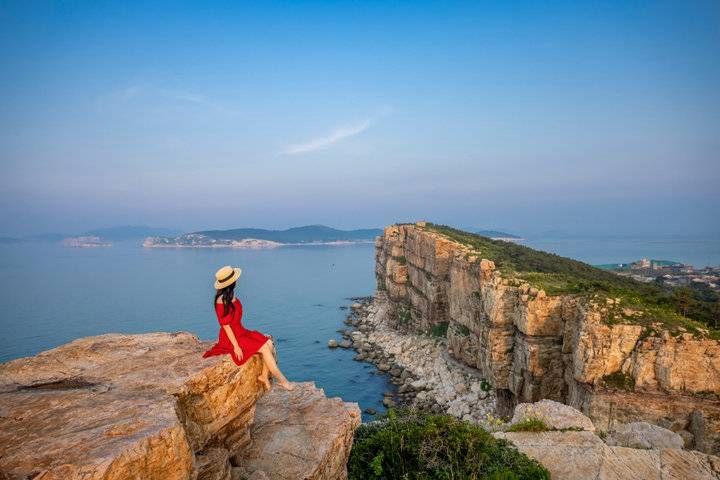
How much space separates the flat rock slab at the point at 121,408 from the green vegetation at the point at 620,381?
23.2 m

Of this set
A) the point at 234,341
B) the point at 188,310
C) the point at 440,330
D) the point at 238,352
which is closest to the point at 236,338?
the point at 234,341

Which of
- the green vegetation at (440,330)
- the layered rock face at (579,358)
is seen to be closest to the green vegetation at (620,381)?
the layered rock face at (579,358)

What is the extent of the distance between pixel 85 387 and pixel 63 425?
57.7 inches

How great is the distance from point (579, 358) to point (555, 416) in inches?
503

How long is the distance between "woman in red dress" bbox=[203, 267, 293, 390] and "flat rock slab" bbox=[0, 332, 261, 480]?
225 millimetres

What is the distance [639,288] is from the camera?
37.6m

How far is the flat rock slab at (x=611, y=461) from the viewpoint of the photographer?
32.4ft

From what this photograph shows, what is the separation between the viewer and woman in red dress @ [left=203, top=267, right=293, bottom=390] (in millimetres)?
7871

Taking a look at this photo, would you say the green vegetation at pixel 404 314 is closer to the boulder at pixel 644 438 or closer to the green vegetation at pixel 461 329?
the green vegetation at pixel 461 329

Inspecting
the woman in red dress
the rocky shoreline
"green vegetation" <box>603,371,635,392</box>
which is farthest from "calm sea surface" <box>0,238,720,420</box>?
the woman in red dress

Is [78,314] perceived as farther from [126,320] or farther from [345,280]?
[345,280]

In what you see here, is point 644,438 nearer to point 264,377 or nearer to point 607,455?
point 607,455

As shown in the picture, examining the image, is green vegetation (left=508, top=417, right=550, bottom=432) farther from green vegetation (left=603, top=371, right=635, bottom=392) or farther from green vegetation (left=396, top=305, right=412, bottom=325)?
green vegetation (left=396, top=305, right=412, bottom=325)

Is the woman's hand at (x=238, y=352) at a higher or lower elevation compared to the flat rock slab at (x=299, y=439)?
higher
